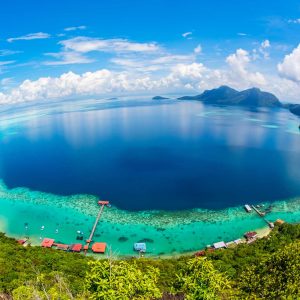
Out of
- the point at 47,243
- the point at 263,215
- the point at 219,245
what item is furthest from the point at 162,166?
the point at 47,243

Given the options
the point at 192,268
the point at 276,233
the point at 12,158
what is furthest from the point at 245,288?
the point at 12,158

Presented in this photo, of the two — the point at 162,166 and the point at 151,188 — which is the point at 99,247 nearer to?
the point at 151,188

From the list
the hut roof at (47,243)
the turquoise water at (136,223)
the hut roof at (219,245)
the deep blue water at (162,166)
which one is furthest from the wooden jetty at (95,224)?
the hut roof at (219,245)

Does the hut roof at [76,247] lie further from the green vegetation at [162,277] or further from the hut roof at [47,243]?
the green vegetation at [162,277]

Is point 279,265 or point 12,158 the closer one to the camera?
point 279,265

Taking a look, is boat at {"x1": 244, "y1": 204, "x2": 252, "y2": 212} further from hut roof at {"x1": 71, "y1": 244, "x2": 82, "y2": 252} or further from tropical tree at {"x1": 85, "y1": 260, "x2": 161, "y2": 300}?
tropical tree at {"x1": 85, "y1": 260, "x2": 161, "y2": 300}

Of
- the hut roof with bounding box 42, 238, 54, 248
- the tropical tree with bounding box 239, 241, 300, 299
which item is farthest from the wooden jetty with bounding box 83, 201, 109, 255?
the tropical tree with bounding box 239, 241, 300, 299

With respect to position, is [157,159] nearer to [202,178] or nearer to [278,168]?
[202,178]
